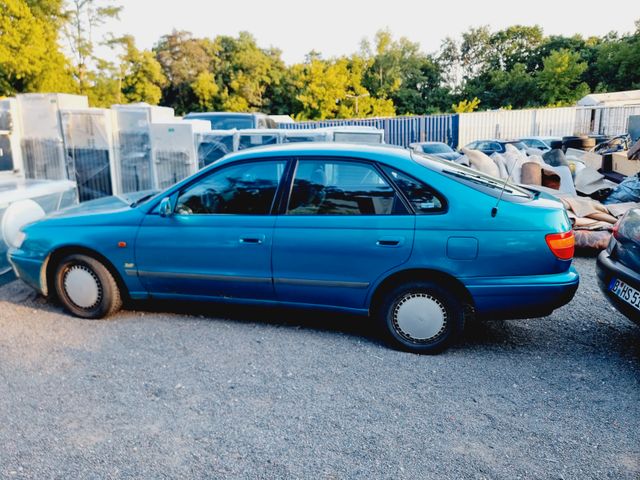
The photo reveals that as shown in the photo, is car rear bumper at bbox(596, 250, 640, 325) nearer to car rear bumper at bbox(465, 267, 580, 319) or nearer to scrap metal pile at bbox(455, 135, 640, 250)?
car rear bumper at bbox(465, 267, 580, 319)

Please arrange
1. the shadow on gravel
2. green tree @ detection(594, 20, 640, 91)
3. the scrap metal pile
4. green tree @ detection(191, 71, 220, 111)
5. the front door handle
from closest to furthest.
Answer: the front door handle
the shadow on gravel
the scrap metal pile
green tree @ detection(594, 20, 640, 91)
green tree @ detection(191, 71, 220, 111)

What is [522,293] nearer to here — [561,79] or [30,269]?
[30,269]

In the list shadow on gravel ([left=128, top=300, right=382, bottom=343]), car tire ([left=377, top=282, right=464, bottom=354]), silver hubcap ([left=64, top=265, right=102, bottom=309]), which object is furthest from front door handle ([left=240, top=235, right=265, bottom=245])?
silver hubcap ([left=64, top=265, right=102, bottom=309])

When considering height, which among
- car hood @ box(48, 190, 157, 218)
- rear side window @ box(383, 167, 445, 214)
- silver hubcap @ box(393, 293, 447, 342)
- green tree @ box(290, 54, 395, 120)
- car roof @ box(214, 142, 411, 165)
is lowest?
silver hubcap @ box(393, 293, 447, 342)

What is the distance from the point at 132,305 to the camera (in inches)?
192

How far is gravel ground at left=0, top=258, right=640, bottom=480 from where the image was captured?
8.75 feet

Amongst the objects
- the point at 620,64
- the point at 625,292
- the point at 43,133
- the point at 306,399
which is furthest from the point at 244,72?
the point at 306,399

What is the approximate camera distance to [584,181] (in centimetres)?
957

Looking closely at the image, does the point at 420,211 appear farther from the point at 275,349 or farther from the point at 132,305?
the point at 132,305

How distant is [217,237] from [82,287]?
1412 mm

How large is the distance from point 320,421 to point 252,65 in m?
55.9

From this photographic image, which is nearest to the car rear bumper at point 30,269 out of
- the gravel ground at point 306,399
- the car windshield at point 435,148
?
the gravel ground at point 306,399

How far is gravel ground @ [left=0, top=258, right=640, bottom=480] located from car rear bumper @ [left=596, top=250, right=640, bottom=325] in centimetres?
44

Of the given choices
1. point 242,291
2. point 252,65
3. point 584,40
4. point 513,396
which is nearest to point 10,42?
point 252,65
